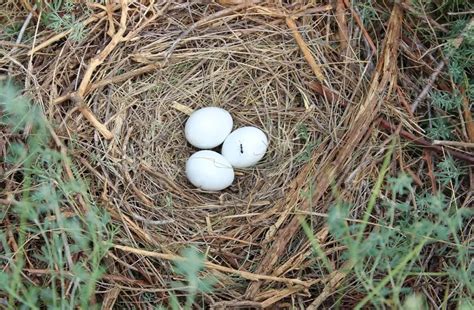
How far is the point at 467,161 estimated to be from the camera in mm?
1994

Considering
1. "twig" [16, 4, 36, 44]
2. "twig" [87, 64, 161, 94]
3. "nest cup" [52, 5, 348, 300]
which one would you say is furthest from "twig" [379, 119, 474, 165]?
"twig" [16, 4, 36, 44]

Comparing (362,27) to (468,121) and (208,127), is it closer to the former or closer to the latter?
(468,121)

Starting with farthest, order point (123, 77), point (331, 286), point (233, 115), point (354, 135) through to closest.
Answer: point (233, 115), point (123, 77), point (354, 135), point (331, 286)

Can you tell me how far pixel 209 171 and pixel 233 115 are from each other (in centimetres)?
27

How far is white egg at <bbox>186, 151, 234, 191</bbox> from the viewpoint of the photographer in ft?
6.73

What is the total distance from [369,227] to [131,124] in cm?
79

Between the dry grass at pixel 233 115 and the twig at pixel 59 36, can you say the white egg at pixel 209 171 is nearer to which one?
the dry grass at pixel 233 115

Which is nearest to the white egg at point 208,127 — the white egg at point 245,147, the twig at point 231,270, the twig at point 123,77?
the white egg at point 245,147

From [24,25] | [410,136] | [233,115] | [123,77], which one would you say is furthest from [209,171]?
[24,25]

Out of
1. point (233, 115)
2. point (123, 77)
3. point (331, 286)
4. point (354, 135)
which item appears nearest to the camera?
point (331, 286)

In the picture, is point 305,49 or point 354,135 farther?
point 305,49

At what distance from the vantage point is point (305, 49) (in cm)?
215

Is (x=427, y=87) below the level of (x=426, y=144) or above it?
above

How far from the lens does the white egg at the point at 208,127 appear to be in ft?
6.87
